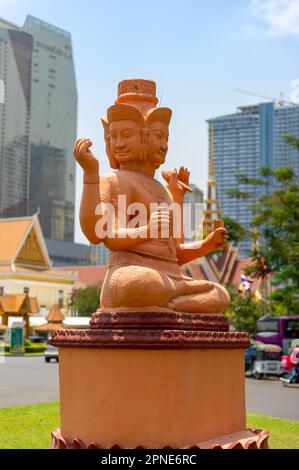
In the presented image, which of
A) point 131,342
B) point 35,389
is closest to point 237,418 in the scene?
point 131,342

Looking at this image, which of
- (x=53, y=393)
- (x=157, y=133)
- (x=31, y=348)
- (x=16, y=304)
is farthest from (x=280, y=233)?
(x=16, y=304)

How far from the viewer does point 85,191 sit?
5.28 meters

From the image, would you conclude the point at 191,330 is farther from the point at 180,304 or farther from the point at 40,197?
the point at 40,197

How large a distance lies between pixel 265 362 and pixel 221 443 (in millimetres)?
13503

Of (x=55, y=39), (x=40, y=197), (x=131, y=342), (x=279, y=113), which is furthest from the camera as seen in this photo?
(x=40, y=197)

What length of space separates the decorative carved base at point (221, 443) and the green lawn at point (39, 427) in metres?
1.59

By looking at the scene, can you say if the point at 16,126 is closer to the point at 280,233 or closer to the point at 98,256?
the point at 280,233

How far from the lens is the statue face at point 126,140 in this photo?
5.64 m

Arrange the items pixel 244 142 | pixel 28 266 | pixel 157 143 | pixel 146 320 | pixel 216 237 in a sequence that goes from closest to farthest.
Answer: pixel 146 320, pixel 157 143, pixel 216 237, pixel 28 266, pixel 244 142

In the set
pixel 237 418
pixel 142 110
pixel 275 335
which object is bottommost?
pixel 275 335

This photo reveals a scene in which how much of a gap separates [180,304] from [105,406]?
1014mm

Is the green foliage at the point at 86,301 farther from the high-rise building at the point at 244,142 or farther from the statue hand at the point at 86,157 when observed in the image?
the statue hand at the point at 86,157

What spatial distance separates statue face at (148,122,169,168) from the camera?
574cm

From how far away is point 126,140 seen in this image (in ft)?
18.6
